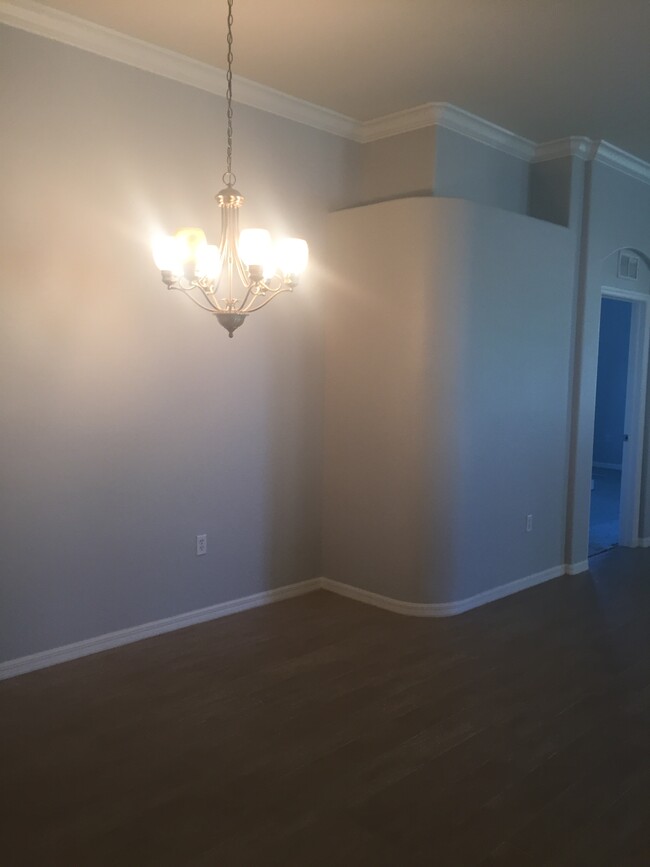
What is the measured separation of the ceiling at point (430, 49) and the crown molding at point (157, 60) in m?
0.06

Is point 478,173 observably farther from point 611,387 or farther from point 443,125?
point 611,387

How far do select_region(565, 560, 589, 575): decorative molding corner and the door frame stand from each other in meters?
0.87

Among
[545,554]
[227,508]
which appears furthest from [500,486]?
[227,508]

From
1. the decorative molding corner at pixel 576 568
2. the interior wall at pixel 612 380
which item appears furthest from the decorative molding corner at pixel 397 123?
the interior wall at pixel 612 380

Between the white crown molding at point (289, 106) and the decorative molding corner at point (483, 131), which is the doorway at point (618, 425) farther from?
the decorative molding corner at point (483, 131)

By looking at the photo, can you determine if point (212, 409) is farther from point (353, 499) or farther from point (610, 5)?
point (610, 5)

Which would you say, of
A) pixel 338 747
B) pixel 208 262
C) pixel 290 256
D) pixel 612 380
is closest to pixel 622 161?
pixel 290 256

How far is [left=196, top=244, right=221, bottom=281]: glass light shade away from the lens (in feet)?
10.0

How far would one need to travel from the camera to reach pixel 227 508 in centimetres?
441

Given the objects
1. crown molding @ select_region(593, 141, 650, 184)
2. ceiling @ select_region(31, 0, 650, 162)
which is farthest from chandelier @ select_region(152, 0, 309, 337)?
crown molding @ select_region(593, 141, 650, 184)

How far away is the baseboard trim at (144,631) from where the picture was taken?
3587mm

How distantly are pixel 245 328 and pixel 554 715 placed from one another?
8.45 ft

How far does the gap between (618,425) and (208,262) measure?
8.29 meters

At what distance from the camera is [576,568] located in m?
5.49
